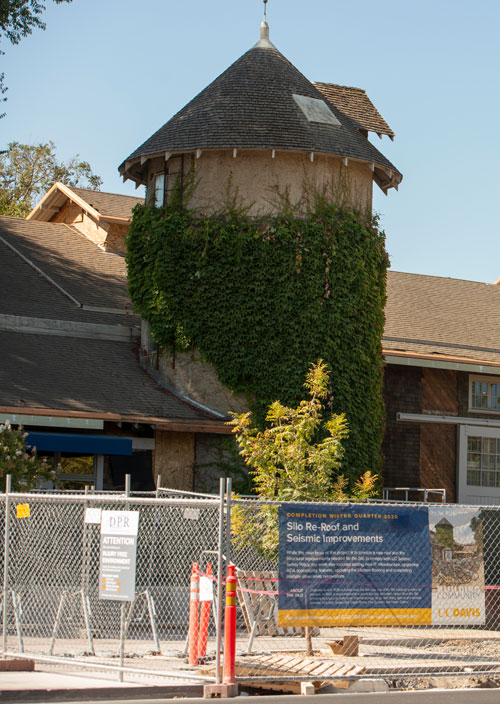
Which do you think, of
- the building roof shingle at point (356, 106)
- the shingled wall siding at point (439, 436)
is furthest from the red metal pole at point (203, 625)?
the building roof shingle at point (356, 106)

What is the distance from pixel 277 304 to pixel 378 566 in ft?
41.2

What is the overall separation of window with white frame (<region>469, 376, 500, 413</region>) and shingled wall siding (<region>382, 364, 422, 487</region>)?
5.83ft

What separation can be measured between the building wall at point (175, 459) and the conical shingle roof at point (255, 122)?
6.63m

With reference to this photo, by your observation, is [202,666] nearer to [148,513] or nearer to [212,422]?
[148,513]

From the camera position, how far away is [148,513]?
20.0 m

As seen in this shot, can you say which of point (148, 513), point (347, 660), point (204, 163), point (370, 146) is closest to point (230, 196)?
point (204, 163)

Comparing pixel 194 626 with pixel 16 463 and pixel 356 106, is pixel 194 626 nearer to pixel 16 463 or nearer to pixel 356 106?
pixel 16 463

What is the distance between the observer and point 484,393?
29406 millimetres

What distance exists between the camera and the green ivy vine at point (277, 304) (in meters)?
24.1

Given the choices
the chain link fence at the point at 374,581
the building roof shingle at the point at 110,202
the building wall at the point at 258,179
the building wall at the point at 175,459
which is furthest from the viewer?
the building roof shingle at the point at 110,202

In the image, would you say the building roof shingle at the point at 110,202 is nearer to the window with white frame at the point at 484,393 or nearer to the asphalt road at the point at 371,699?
the window with white frame at the point at 484,393

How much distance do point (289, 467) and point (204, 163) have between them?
11.4 m

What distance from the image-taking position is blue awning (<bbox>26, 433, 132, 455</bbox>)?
21328 mm

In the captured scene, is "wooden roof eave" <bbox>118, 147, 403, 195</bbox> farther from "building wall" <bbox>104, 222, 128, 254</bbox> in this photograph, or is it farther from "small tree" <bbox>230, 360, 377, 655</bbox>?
"small tree" <bbox>230, 360, 377, 655</bbox>
